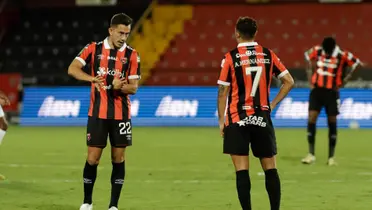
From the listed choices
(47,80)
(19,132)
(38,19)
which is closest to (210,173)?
(19,132)

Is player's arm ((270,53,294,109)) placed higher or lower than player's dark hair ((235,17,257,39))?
lower

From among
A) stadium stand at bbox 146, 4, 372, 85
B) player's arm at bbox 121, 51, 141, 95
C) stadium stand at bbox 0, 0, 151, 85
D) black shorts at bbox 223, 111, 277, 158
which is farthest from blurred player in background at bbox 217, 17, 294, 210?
stadium stand at bbox 0, 0, 151, 85

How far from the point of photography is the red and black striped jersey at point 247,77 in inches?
288

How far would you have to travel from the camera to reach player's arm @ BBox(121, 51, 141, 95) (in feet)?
26.1

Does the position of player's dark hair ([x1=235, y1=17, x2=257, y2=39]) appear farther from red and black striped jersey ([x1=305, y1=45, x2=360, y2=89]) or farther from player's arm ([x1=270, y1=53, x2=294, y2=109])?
red and black striped jersey ([x1=305, y1=45, x2=360, y2=89])

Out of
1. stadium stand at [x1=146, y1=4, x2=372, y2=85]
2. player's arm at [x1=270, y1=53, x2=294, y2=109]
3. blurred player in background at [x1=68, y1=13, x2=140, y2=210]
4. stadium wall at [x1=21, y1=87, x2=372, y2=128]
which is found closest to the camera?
player's arm at [x1=270, y1=53, x2=294, y2=109]

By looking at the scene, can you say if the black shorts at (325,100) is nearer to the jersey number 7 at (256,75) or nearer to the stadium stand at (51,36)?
the jersey number 7 at (256,75)

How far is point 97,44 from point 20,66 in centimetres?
2142

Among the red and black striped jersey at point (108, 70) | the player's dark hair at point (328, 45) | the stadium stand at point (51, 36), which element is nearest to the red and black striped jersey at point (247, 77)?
the red and black striped jersey at point (108, 70)

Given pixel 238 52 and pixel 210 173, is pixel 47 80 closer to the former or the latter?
pixel 210 173

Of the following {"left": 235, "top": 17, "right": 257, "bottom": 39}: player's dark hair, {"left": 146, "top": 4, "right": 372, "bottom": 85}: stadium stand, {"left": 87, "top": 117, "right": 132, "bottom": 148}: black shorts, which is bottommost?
{"left": 87, "top": 117, "right": 132, "bottom": 148}: black shorts

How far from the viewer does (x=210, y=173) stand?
38.6ft

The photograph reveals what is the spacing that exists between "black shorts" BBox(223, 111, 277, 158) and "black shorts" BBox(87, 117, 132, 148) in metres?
1.21

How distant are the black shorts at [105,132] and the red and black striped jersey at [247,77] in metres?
1.25
